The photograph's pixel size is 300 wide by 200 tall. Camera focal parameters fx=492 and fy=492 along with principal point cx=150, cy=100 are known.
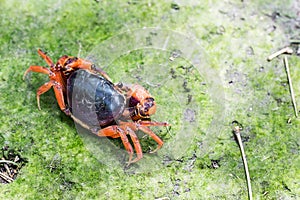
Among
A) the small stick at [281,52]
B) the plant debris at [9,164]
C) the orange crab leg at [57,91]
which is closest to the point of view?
the plant debris at [9,164]

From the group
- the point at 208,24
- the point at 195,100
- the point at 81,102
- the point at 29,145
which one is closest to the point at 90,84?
the point at 81,102

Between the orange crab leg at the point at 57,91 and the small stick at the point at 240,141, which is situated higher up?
the orange crab leg at the point at 57,91

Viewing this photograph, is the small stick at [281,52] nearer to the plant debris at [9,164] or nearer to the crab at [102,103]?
the crab at [102,103]

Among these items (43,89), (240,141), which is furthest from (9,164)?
(240,141)

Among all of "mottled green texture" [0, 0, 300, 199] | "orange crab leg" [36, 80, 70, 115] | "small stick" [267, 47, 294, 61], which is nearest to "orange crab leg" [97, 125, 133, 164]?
"mottled green texture" [0, 0, 300, 199]

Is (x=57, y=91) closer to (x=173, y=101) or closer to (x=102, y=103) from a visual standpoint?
(x=102, y=103)

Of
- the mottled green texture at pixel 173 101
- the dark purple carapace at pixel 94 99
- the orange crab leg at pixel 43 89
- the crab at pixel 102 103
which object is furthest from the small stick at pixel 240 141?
the orange crab leg at pixel 43 89

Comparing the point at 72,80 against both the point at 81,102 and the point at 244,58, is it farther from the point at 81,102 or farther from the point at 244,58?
the point at 244,58

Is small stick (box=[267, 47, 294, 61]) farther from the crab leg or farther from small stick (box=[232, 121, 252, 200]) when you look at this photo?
the crab leg
